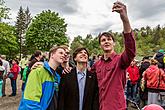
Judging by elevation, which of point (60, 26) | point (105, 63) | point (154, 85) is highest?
point (60, 26)

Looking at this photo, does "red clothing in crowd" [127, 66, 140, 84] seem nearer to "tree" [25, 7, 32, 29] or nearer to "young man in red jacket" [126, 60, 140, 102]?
"young man in red jacket" [126, 60, 140, 102]

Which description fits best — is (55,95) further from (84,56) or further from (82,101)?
(84,56)

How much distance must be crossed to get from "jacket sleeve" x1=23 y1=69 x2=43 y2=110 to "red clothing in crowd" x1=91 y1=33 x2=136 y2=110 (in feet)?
2.45

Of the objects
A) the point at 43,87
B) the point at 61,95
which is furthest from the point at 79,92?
the point at 43,87

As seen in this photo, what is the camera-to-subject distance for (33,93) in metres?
3.07

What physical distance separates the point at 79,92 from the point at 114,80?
491 millimetres

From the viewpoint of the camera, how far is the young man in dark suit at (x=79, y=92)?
3351 mm

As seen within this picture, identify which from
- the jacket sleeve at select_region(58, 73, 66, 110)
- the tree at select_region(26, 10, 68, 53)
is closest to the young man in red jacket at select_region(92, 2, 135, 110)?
the jacket sleeve at select_region(58, 73, 66, 110)

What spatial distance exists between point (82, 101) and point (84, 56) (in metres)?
0.58

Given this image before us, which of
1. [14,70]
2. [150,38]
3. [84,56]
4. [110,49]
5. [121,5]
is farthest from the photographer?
[150,38]

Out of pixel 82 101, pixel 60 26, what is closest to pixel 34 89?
pixel 82 101

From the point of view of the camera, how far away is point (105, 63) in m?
3.34

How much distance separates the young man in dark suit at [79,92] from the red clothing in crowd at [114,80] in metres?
0.13

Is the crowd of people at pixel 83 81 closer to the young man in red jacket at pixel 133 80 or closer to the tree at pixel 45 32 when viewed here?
the young man in red jacket at pixel 133 80
